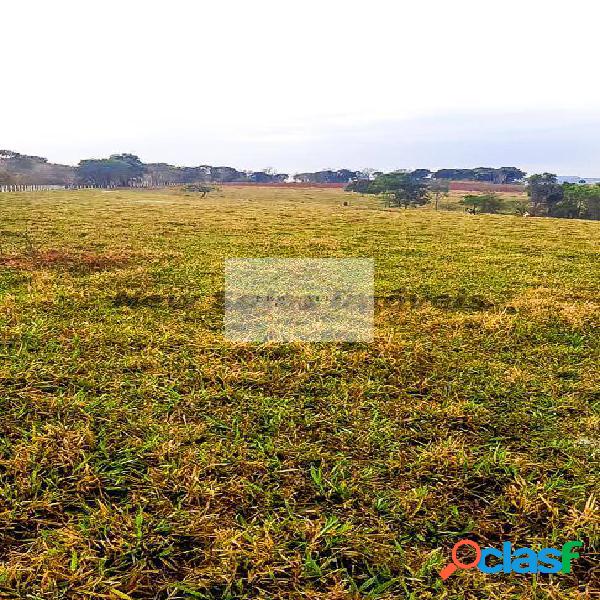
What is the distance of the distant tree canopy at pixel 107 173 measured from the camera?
109 metres

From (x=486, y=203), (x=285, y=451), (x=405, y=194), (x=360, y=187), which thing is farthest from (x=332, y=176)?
(x=285, y=451)

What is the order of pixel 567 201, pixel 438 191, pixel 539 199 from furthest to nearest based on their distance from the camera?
pixel 438 191, pixel 539 199, pixel 567 201

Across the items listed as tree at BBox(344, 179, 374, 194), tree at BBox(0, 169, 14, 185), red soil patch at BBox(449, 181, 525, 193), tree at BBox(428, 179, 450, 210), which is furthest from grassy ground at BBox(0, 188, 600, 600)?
red soil patch at BBox(449, 181, 525, 193)

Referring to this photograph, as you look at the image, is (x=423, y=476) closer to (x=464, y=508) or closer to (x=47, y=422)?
(x=464, y=508)

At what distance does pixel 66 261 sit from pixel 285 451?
862 centimetres

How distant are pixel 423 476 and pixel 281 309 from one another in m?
4.26

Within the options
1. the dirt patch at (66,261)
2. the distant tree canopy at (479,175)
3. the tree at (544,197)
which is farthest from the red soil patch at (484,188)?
the dirt patch at (66,261)

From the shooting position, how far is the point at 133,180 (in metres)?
114

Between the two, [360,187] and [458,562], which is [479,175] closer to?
[360,187]

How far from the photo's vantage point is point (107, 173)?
358 ft

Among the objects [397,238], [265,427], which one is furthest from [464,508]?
[397,238]

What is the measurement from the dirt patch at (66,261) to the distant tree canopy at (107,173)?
10952 centimetres

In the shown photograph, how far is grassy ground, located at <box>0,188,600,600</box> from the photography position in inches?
89.3

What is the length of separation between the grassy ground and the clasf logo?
44 mm
